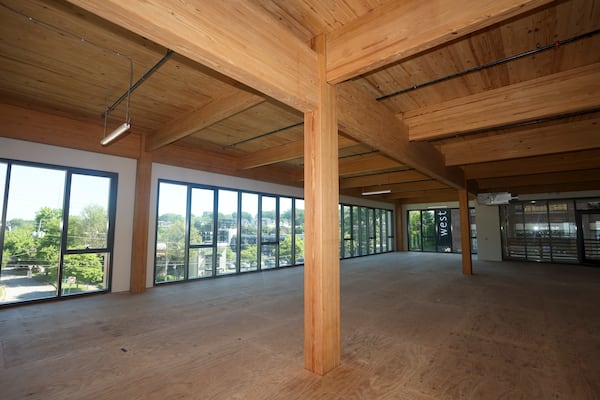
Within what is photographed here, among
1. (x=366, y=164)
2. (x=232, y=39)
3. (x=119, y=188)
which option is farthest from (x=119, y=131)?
(x=366, y=164)

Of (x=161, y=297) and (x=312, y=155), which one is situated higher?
(x=312, y=155)

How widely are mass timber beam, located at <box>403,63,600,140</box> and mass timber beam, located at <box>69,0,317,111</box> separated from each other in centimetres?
247

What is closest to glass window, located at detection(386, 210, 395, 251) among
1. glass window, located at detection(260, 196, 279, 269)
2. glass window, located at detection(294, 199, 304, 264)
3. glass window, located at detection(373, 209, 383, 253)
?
glass window, located at detection(373, 209, 383, 253)

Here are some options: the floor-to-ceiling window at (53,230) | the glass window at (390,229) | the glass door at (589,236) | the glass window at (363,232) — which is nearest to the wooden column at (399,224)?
the glass window at (390,229)

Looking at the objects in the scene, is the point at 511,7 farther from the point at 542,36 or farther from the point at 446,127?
the point at 446,127

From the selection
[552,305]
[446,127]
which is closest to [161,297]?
[446,127]

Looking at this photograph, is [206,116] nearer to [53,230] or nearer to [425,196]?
[53,230]

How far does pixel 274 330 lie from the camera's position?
3.69 m

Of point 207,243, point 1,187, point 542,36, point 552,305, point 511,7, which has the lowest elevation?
point 552,305

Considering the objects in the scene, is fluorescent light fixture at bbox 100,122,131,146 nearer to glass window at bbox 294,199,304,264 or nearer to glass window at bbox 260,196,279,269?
glass window at bbox 260,196,279,269

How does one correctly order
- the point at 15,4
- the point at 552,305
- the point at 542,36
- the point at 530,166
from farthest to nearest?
the point at 530,166
the point at 552,305
the point at 542,36
the point at 15,4

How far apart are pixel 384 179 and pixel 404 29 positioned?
7549 millimetres

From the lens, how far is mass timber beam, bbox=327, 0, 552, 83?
1962mm

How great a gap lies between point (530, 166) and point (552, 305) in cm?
368
